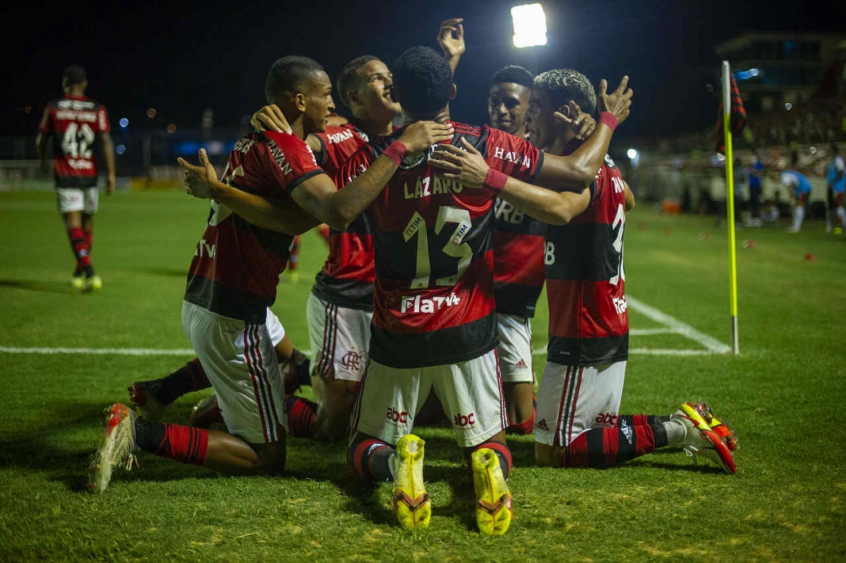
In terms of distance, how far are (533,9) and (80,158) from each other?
656cm

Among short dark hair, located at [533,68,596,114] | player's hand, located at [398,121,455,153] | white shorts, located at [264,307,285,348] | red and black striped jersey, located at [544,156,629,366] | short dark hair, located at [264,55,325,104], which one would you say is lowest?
white shorts, located at [264,307,285,348]

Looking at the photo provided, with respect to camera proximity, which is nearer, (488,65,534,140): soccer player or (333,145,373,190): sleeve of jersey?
(333,145,373,190): sleeve of jersey

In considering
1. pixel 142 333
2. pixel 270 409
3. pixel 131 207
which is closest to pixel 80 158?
pixel 142 333

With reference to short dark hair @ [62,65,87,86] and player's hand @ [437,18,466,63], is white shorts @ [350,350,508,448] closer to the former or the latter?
player's hand @ [437,18,466,63]

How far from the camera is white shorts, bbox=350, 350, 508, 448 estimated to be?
3.62m

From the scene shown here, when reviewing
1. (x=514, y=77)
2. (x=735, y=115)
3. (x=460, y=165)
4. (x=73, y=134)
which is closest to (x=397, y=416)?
(x=460, y=165)

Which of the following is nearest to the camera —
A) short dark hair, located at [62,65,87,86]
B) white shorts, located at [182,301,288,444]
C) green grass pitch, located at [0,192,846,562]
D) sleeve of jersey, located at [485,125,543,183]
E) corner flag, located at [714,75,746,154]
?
green grass pitch, located at [0,192,846,562]

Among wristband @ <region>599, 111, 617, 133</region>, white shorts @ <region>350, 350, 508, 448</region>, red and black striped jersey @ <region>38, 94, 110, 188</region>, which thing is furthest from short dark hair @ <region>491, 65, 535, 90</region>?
red and black striped jersey @ <region>38, 94, 110, 188</region>

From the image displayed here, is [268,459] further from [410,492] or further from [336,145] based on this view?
[336,145]

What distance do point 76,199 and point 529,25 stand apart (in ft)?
21.8

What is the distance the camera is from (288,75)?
4.02 metres

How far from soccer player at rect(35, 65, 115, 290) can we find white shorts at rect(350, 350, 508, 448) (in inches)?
321

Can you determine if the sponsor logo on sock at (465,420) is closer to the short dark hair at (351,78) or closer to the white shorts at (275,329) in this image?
the white shorts at (275,329)

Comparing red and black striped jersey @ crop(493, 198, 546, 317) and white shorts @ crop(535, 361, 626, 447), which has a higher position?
red and black striped jersey @ crop(493, 198, 546, 317)
